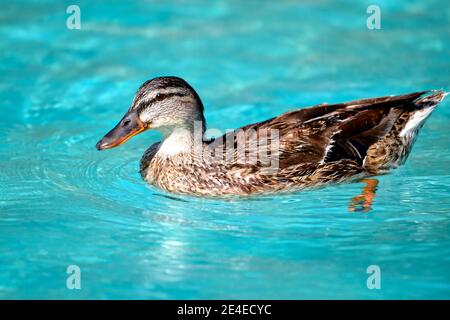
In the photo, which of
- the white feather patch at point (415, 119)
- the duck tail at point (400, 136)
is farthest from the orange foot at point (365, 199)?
the white feather patch at point (415, 119)

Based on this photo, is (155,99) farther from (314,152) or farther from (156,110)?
(314,152)

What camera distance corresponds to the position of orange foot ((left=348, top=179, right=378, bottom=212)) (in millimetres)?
8133

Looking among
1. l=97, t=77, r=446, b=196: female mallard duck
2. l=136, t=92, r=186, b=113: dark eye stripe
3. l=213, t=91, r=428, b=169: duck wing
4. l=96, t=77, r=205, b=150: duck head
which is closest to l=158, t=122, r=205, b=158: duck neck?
l=97, t=77, r=446, b=196: female mallard duck

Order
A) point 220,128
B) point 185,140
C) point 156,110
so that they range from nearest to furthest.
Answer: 1. point 156,110
2. point 185,140
3. point 220,128

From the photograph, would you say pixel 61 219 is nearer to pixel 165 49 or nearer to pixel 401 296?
pixel 401 296

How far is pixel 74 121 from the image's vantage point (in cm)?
1097

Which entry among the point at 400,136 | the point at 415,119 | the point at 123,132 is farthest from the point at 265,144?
the point at 415,119

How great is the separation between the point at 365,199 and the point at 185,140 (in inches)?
76.8

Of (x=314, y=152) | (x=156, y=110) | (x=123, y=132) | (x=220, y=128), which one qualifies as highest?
(x=220, y=128)

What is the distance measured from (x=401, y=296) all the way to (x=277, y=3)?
8066 mm

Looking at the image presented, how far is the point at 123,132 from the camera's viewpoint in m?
8.41

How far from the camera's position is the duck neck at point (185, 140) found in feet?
29.1

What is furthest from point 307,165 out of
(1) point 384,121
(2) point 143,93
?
(2) point 143,93

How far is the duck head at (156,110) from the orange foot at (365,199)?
1.84 m
